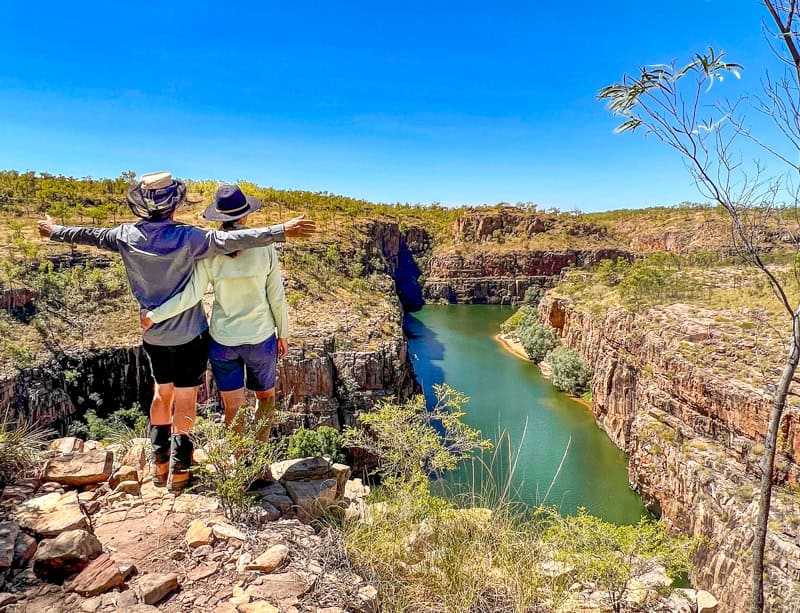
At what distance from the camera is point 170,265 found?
300 centimetres

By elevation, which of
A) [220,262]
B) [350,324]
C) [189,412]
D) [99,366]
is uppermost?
[220,262]

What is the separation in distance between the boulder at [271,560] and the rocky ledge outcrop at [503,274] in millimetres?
59263

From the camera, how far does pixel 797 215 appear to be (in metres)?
3.81

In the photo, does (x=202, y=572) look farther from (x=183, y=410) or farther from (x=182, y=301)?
(x=182, y=301)

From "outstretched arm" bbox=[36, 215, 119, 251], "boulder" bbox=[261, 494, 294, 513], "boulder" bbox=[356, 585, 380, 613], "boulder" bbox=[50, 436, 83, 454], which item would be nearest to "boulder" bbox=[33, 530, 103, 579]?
"boulder" bbox=[261, 494, 294, 513]

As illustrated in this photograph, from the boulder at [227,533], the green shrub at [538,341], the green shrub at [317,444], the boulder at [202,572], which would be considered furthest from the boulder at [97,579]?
the green shrub at [538,341]

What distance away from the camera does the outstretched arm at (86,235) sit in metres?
3.07

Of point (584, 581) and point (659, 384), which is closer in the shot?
point (584, 581)

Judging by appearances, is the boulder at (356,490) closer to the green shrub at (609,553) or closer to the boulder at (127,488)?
the green shrub at (609,553)

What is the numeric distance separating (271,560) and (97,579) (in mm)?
872

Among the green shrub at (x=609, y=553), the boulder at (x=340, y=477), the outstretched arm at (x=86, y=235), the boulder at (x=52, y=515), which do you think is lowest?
the green shrub at (x=609, y=553)

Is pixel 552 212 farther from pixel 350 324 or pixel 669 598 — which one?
pixel 669 598

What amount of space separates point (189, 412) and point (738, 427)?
15.5m

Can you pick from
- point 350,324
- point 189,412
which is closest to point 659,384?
point 350,324
